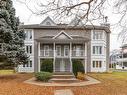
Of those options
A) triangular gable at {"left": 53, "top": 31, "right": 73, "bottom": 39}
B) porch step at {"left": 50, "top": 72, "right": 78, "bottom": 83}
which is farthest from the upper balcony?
porch step at {"left": 50, "top": 72, "right": 78, "bottom": 83}

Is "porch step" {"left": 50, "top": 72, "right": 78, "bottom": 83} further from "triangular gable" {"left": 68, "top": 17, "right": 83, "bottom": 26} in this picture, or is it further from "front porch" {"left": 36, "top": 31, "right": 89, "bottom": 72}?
"triangular gable" {"left": 68, "top": 17, "right": 83, "bottom": 26}

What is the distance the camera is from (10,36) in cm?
3412

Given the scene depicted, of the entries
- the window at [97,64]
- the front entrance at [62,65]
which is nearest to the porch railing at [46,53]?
the front entrance at [62,65]

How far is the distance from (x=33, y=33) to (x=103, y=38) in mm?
12121

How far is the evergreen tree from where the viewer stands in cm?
3356

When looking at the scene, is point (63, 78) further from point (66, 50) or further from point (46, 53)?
point (66, 50)

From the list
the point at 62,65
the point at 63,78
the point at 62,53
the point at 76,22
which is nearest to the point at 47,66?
the point at 62,65

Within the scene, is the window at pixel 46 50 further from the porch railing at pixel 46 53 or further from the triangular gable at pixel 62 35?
the triangular gable at pixel 62 35

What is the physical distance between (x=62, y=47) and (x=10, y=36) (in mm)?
18568

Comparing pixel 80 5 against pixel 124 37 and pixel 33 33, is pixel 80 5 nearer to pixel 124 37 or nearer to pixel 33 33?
pixel 124 37

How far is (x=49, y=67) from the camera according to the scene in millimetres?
42125

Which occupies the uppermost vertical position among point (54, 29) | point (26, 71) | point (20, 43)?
point (54, 29)

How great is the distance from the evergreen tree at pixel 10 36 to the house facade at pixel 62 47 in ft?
38.0

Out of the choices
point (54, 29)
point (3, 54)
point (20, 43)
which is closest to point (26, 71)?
point (54, 29)
